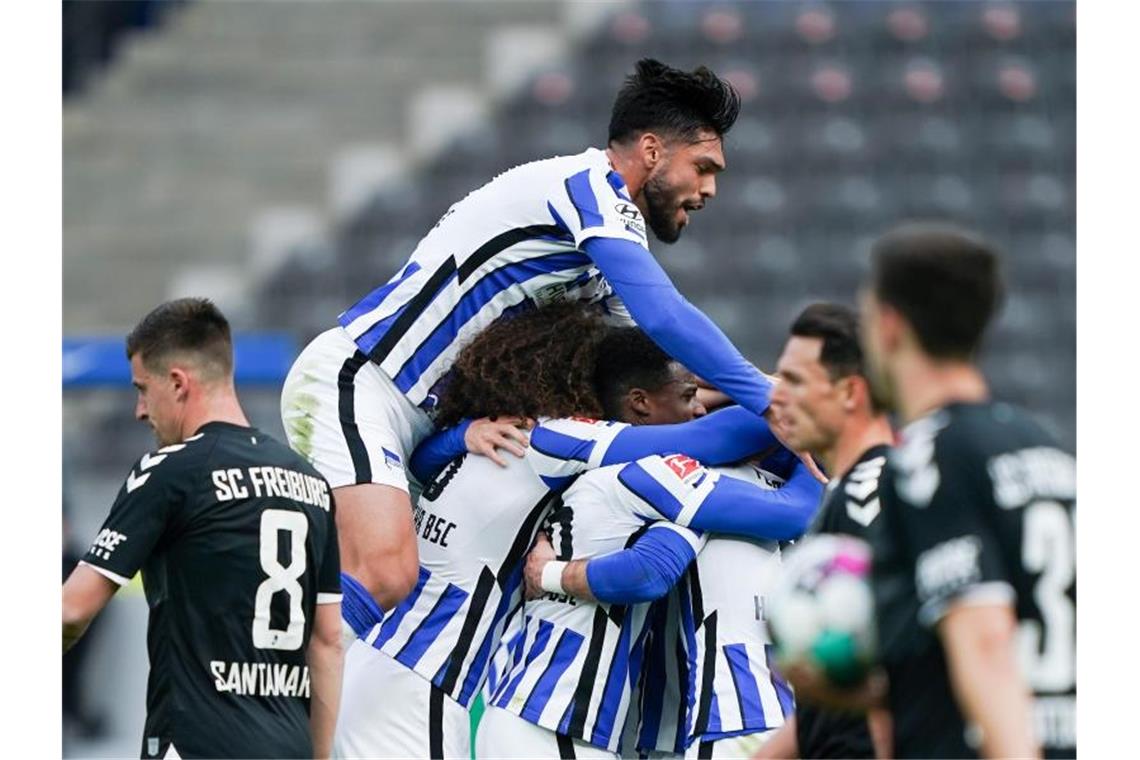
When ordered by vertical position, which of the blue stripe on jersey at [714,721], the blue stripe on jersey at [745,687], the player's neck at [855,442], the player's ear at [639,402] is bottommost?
the blue stripe on jersey at [714,721]

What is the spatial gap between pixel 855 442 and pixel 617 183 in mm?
1927

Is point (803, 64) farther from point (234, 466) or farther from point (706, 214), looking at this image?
point (234, 466)

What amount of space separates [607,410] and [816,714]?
1799 millimetres

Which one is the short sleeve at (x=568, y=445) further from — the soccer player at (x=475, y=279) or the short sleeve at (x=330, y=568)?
the short sleeve at (x=330, y=568)

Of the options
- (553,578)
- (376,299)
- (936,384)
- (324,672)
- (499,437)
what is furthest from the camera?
(376,299)

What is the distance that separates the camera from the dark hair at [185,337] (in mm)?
4906

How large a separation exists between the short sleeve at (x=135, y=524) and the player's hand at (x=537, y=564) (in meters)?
1.17

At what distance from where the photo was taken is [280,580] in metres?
4.77

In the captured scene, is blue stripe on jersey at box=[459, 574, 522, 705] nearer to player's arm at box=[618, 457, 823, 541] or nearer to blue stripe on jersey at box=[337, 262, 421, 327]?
player's arm at box=[618, 457, 823, 541]

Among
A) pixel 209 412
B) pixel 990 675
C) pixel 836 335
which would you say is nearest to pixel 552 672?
pixel 209 412

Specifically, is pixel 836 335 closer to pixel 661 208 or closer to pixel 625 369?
pixel 625 369

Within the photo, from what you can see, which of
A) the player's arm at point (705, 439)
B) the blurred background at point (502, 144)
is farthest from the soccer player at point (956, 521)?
the blurred background at point (502, 144)
